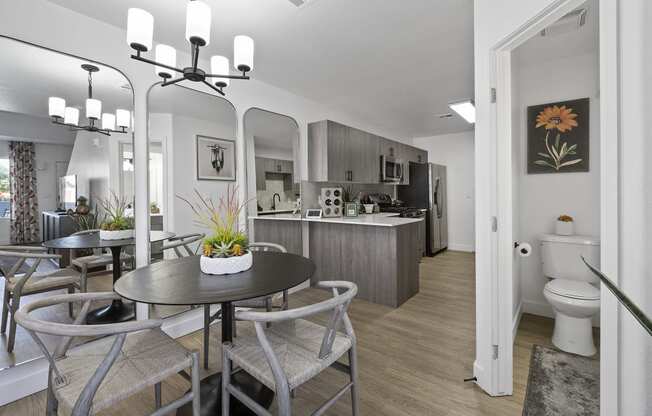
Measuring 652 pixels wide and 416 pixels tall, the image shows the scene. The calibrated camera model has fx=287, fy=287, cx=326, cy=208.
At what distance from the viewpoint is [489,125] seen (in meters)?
1.71

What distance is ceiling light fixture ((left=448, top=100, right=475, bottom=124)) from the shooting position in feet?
13.3

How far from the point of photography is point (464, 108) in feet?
14.1

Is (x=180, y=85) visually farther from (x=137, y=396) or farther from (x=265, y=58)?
(x=137, y=396)

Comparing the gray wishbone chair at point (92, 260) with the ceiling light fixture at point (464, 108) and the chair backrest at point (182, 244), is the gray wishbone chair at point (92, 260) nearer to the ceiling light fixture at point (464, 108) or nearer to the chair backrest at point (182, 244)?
→ the chair backrest at point (182, 244)

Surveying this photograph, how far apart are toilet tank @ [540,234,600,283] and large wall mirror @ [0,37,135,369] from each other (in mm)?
3542

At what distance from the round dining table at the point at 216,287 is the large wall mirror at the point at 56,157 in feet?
2.89

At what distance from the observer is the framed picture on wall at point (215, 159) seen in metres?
2.78

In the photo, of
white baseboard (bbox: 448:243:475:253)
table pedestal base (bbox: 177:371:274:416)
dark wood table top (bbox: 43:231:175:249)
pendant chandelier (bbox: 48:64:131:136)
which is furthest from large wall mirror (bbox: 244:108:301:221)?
white baseboard (bbox: 448:243:475:253)

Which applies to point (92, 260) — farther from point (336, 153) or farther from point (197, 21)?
point (336, 153)

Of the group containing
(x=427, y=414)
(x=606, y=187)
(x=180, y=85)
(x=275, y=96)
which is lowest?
(x=427, y=414)

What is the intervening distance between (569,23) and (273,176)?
9.55ft

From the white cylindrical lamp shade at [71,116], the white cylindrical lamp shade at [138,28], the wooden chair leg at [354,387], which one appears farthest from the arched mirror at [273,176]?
the wooden chair leg at [354,387]

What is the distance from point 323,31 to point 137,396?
2.82 m

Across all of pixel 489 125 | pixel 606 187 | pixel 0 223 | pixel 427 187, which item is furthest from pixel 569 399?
pixel 427 187
